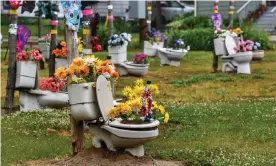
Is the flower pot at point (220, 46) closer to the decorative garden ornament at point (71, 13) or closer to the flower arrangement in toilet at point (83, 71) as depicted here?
the decorative garden ornament at point (71, 13)

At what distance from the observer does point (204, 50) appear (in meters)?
30.5

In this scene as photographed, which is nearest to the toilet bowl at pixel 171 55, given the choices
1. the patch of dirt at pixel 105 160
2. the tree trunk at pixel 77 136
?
the tree trunk at pixel 77 136

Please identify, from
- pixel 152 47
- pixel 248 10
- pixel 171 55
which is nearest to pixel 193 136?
pixel 171 55

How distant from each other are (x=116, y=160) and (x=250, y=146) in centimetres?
246

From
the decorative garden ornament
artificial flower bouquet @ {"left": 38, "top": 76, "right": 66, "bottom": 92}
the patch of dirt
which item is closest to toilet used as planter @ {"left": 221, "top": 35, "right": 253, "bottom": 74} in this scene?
artificial flower bouquet @ {"left": 38, "top": 76, "right": 66, "bottom": 92}

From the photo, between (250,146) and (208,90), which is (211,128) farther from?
(208,90)

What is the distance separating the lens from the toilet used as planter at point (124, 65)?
19312 millimetres

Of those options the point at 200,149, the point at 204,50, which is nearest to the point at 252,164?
the point at 200,149

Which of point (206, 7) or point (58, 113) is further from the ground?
point (206, 7)

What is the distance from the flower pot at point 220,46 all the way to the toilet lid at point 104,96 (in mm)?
11951

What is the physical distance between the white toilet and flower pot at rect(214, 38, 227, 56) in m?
11.9

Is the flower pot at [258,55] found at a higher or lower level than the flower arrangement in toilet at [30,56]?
lower

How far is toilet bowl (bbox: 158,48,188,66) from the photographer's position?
76.6 ft

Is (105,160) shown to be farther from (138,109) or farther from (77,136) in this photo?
(77,136)
